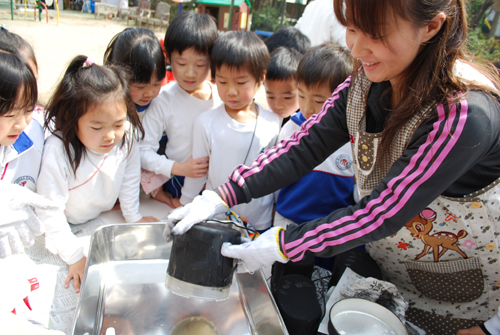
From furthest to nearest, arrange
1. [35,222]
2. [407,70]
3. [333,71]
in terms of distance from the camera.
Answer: [333,71] → [35,222] → [407,70]

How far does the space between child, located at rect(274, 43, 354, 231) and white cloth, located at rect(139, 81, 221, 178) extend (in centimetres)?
53

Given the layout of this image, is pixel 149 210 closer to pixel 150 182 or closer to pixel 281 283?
pixel 150 182

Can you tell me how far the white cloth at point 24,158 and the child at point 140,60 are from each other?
0.41 m

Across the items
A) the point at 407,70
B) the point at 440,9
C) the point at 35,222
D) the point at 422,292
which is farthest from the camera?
the point at 422,292

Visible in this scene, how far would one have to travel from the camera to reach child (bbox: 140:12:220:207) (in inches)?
62.7

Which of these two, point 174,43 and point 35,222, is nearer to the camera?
point 35,222

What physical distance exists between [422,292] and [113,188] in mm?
1217

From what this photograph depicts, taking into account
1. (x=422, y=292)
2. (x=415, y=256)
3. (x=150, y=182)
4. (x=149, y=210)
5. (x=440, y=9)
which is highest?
(x=440, y=9)

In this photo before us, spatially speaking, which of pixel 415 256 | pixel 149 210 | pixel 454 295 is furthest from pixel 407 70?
pixel 149 210

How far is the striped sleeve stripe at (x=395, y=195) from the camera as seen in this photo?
74 cm

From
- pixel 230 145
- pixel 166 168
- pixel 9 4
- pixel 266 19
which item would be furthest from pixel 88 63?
pixel 9 4

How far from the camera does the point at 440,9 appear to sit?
0.71 meters

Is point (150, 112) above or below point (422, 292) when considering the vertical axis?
above

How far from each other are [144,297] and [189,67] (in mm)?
999
